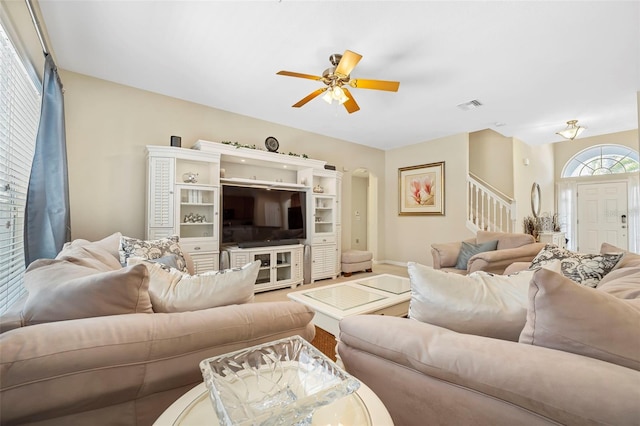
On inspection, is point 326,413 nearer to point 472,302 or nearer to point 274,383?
point 274,383

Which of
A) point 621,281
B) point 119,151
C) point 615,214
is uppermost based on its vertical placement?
point 119,151

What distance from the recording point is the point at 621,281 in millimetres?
1128

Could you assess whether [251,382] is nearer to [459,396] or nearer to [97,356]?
[97,356]

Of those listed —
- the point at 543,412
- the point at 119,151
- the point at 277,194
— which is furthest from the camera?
the point at 277,194

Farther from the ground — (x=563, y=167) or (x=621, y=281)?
(x=563, y=167)

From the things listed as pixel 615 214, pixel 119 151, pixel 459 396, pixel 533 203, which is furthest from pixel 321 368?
pixel 615 214

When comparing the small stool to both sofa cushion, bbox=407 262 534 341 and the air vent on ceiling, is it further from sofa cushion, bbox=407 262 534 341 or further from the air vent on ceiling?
sofa cushion, bbox=407 262 534 341

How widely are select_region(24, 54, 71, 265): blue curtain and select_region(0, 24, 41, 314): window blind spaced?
77mm

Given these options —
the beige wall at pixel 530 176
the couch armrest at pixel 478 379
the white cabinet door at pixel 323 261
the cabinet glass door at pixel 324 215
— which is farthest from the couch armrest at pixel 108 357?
the beige wall at pixel 530 176

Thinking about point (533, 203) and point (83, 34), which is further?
point (533, 203)

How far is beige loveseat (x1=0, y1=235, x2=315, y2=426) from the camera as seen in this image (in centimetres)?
67

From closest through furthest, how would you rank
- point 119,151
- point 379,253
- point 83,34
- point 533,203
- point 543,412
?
point 543,412 < point 83,34 < point 119,151 < point 533,203 < point 379,253

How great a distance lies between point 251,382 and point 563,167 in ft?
28.4

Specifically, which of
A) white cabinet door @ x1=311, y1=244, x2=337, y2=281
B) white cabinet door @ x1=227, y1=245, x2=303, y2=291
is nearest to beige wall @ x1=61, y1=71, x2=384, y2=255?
white cabinet door @ x1=227, y1=245, x2=303, y2=291
